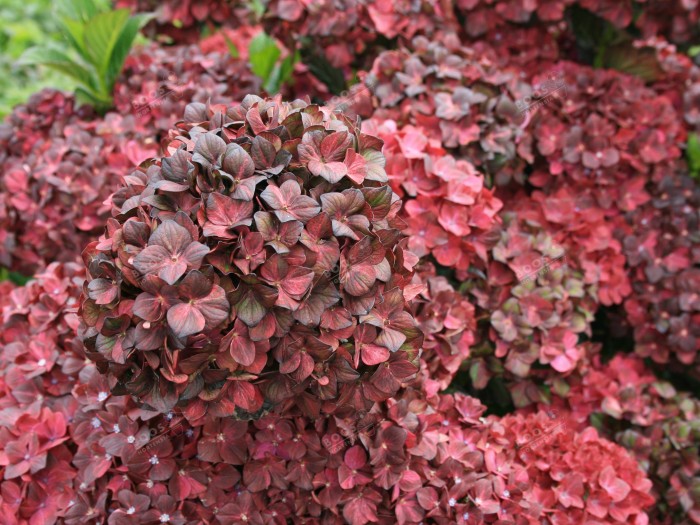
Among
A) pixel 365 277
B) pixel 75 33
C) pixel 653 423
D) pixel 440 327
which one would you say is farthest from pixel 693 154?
pixel 75 33

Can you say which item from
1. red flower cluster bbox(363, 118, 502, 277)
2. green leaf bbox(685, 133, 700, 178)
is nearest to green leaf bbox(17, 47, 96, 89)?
A: red flower cluster bbox(363, 118, 502, 277)

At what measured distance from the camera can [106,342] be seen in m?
1.35

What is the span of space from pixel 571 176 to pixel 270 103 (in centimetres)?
141

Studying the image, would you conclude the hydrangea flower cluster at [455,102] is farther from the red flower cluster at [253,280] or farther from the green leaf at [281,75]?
the red flower cluster at [253,280]

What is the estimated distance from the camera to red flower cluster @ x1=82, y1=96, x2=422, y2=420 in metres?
1.28

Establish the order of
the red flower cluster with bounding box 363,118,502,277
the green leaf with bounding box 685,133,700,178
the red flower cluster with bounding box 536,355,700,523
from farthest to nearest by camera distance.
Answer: the green leaf with bounding box 685,133,700,178 < the red flower cluster with bounding box 536,355,700,523 < the red flower cluster with bounding box 363,118,502,277

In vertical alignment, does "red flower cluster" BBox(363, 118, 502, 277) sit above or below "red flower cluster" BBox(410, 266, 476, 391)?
above

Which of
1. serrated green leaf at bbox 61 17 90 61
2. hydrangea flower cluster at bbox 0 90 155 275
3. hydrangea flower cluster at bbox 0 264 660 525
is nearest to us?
hydrangea flower cluster at bbox 0 264 660 525

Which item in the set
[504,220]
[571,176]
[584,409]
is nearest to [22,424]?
[504,220]

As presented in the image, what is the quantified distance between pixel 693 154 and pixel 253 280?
2283 mm

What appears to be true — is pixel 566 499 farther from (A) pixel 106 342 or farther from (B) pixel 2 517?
(B) pixel 2 517

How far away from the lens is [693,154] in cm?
284

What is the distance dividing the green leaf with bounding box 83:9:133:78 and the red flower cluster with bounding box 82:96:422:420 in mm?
1336

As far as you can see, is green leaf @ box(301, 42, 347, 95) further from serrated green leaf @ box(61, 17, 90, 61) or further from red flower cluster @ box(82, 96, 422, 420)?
red flower cluster @ box(82, 96, 422, 420)
